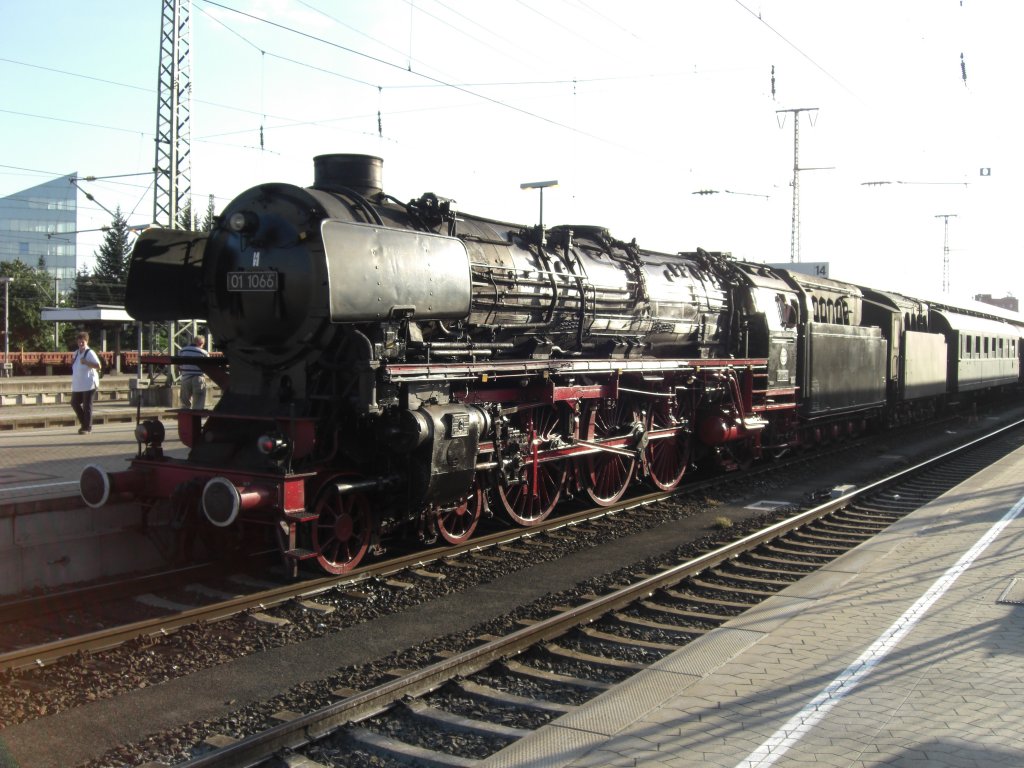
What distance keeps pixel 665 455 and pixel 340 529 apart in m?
6.67

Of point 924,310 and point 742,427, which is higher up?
point 924,310

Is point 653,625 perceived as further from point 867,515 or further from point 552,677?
point 867,515

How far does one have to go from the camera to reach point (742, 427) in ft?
45.1

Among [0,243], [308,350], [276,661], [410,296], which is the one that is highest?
[0,243]

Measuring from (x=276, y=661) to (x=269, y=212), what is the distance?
407 cm

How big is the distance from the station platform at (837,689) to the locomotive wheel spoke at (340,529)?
338 cm

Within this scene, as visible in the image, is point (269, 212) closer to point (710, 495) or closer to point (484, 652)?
point (484, 652)

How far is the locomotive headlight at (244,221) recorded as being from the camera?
784 cm

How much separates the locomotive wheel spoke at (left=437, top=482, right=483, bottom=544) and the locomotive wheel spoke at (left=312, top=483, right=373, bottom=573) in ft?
2.88

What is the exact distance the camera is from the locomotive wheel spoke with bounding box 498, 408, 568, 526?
9766 millimetres

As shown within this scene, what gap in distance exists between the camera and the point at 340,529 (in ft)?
25.1

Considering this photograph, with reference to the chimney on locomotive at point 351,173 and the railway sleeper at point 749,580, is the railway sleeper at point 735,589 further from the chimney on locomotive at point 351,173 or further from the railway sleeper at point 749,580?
the chimney on locomotive at point 351,173

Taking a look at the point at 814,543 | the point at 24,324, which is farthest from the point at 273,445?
the point at 24,324

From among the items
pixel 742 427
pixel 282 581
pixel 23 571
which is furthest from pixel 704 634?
pixel 742 427
